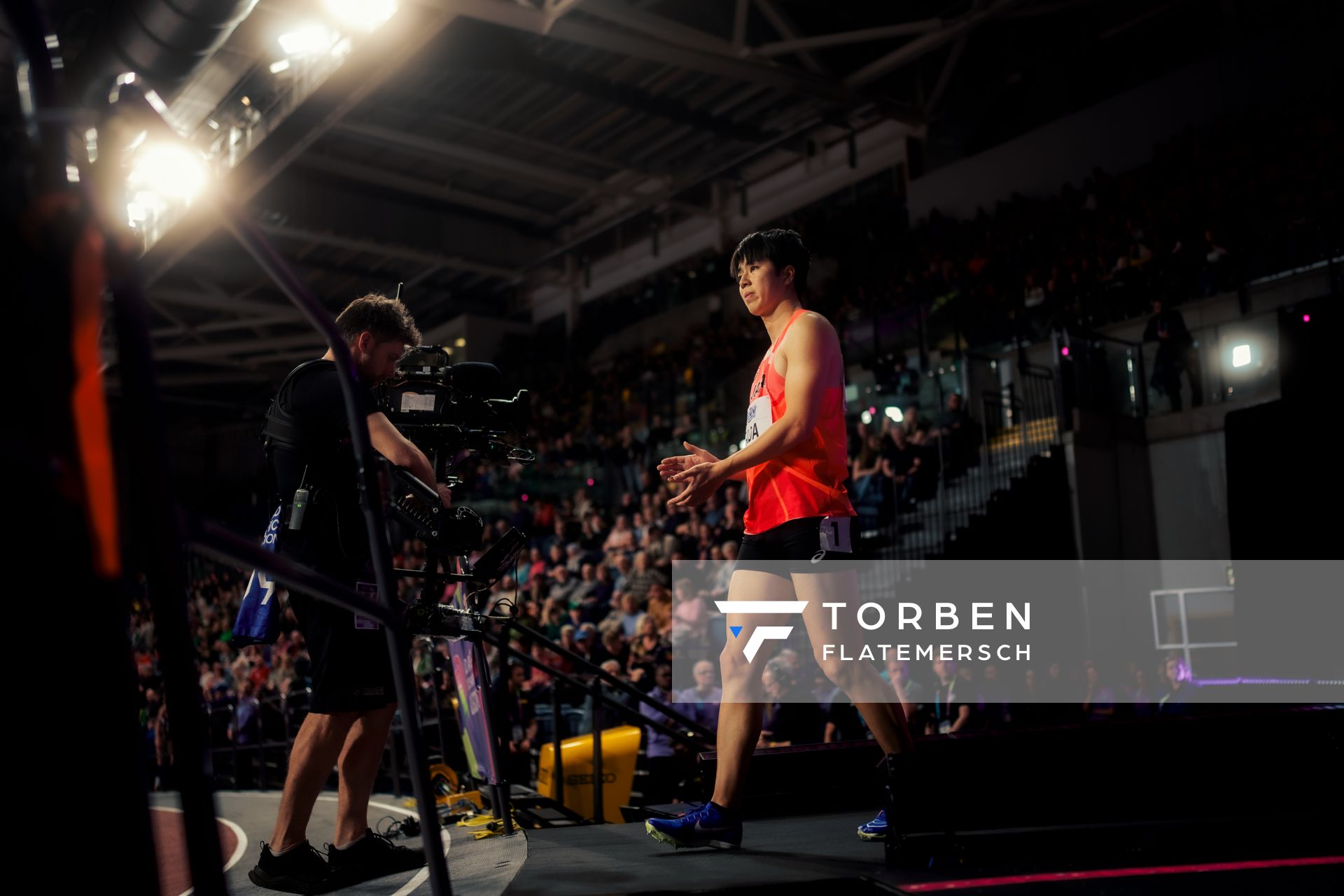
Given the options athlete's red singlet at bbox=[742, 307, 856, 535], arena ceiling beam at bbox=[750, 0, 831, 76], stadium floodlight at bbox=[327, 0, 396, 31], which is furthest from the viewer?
arena ceiling beam at bbox=[750, 0, 831, 76]

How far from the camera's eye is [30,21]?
1.02m

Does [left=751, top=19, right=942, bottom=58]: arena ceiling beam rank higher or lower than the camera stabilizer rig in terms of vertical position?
higher

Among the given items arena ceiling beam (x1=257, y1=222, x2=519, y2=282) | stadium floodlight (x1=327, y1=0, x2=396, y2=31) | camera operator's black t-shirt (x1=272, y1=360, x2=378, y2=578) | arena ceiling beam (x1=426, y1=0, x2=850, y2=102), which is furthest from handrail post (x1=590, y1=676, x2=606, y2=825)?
arena ceiling beam (x1=257, y1=222, x2=519, y2=282)

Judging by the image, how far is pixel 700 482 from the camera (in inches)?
119

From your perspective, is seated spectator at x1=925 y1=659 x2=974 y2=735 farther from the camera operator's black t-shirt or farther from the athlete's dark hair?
the camera operator's black t-shirt

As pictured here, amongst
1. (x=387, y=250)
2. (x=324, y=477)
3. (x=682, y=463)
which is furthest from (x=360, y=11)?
(x=387, y=250)

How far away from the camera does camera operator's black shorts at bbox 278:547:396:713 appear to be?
3.09 meters

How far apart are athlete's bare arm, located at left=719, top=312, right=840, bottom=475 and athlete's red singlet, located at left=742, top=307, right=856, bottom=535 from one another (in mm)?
49

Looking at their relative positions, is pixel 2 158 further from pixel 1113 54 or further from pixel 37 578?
pixel 1113 54

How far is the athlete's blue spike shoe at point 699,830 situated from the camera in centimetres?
304

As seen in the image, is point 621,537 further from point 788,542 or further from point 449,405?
point 788,542

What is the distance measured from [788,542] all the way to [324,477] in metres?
1.43

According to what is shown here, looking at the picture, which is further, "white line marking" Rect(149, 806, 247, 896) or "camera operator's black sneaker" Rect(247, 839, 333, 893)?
"white line marking" Rect(149, 806, 247, 896)

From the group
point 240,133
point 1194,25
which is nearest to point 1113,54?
point 1194,25
